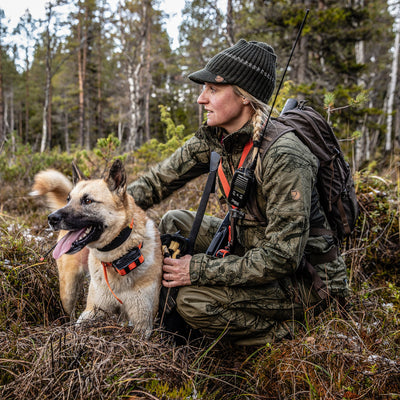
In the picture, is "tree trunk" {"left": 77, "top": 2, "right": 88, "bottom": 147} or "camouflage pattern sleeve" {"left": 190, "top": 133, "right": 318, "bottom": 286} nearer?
"camouflage pattern sleeve" {"left": 190, "top": 133, "right": 318, "bottom": 286}

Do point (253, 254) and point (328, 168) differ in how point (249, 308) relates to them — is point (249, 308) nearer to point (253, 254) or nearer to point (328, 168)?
point (253, 254)

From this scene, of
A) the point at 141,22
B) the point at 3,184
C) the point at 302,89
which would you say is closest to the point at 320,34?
the point at 302,89

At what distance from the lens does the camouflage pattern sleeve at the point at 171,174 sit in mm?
2686

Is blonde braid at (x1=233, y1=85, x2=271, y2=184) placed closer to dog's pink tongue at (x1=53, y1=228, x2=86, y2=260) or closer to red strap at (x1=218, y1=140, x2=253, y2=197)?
red strap at (x1=218, y1=140, x2=253, y2=197)

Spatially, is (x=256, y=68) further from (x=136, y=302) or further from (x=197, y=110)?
(x=197, y=110)

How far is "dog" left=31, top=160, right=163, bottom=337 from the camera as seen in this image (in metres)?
2.12

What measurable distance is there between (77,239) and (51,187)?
A: 0.80 metres

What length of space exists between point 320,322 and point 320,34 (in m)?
8.85

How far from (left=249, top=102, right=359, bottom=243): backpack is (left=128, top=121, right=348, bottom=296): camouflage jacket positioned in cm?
11

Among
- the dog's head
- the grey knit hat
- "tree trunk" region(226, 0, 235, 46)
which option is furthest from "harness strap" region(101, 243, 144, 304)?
"tree trunk" region(226, 0, 235, 46)

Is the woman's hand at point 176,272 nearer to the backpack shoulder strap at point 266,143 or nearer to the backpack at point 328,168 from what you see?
the backpack shoulder strap at point 266,143

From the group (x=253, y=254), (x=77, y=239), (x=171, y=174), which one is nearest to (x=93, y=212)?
(x=77, y=239)

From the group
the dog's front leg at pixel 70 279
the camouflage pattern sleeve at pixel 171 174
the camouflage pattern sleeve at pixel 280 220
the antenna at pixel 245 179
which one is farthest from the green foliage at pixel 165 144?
the camouflage pattern sleeve at pixel 280 220

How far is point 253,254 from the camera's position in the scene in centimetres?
200
